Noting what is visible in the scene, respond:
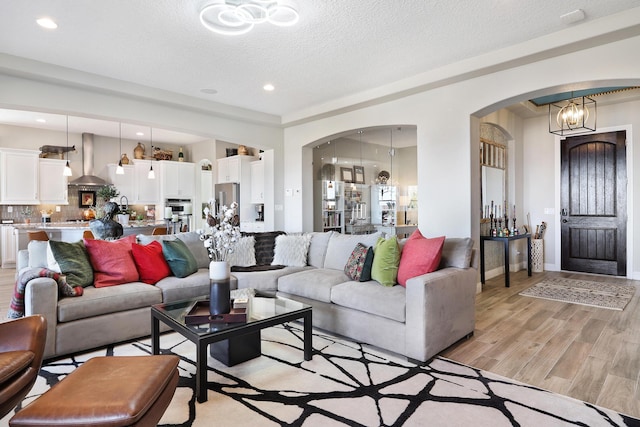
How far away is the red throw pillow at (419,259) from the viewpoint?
10.3 feet

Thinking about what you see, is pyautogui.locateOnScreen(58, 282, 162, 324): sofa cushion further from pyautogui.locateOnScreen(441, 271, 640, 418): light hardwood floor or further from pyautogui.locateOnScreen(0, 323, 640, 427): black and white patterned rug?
pyautogui.locateOnScreen(441, 271, 640, 418): light hardwood floor

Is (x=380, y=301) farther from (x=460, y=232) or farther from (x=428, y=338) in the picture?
(x=460, y=232)

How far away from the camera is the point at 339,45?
3738 mm

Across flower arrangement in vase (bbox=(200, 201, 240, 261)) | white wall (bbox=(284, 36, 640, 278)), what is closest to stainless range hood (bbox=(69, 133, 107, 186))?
white wall (bbox=(284, 36, 640, 278))

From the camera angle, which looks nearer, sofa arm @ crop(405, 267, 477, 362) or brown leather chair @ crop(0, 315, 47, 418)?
brown leather chair @ crop(0, 315, 47, 418)

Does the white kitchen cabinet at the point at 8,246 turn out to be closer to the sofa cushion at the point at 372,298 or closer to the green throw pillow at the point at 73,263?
the green throw pillow at the point at 73,263

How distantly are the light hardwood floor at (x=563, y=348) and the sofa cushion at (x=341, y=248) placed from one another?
1.43 metres

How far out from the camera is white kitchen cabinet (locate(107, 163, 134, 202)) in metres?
8.73

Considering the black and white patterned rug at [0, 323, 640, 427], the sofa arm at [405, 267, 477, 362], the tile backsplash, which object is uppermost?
the tile backsplash

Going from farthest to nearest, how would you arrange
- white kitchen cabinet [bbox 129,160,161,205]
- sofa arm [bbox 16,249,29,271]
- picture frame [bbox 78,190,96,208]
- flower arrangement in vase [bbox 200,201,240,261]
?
white kitchen cabinet [bbox 129,160,161,205], picture frame [bbox 78,190,96,208], sofa arm [bbox 16,249,29,271], flower arrangement in vase [bbox 200,201,240,261]

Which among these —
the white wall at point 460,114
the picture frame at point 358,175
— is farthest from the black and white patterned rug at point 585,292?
the picture frame at point 358,175

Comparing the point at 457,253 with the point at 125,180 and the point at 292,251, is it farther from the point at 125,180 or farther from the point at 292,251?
the point at 125,180

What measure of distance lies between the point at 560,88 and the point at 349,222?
409 centimetres

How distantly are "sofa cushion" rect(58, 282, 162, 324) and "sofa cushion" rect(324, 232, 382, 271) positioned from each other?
1838mm
